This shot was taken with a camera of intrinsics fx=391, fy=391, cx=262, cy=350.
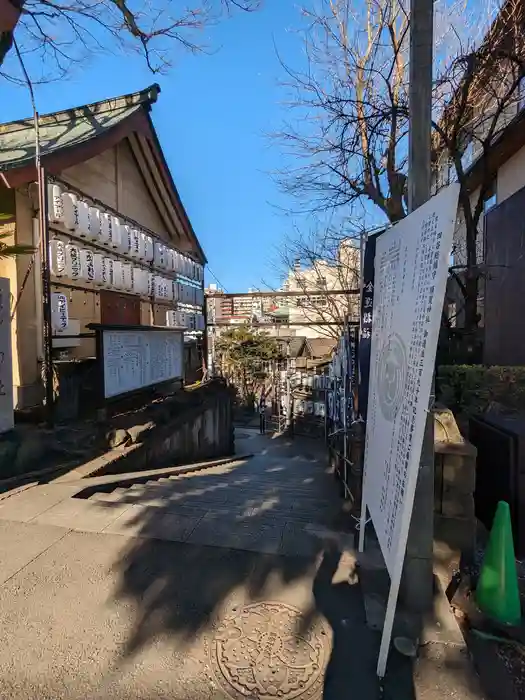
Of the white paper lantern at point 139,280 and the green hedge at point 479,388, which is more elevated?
the white paper lantern at point 139,280

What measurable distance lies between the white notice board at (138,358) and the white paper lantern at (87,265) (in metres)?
1.46

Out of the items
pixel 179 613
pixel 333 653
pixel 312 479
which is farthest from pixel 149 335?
pixel 333 653

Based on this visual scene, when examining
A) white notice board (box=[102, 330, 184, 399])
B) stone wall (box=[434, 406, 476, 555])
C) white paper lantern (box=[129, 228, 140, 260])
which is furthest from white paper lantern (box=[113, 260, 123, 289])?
stone wall (box=[434, 406, 476, 555])

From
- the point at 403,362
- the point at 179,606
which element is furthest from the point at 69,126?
the point at 179,606

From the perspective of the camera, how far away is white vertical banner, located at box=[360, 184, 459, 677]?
1.90m

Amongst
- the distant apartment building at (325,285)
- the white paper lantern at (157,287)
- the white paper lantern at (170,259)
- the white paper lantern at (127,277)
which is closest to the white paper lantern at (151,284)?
the white paper lantern at (157,287)

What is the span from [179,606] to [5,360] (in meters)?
4.40

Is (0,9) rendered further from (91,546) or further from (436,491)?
(436,491)

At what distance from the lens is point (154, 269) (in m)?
11.2

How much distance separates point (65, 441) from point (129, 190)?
859 cm

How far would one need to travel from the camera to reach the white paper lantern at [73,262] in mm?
7399

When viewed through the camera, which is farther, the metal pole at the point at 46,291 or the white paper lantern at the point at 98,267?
the white paper lantern at the point at 98,267

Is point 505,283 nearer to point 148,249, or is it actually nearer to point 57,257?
point 148,249

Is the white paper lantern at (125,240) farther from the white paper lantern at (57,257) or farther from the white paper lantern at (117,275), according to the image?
the white paper lantern at (57,257)
